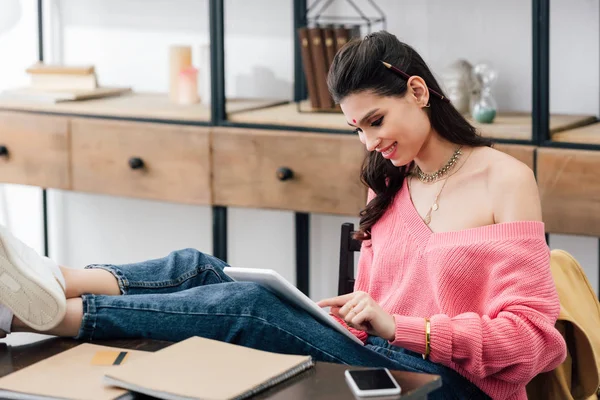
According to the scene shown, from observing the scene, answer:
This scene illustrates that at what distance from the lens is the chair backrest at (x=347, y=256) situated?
2062 mm

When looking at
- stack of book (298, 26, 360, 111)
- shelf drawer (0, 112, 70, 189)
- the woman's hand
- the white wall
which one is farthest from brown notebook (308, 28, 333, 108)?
the woman's hand

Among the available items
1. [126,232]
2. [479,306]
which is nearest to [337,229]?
[126,232]

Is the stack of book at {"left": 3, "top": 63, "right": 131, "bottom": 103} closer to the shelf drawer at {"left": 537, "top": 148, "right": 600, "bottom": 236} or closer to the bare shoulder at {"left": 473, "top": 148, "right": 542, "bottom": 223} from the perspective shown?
the shelf drawer at {"left": 537, "top": 148, "right": 600, "bottom": 236}

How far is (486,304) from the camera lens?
5.48ft

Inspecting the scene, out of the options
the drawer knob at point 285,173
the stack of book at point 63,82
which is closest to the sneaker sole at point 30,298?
the drawer knob at point 285,173

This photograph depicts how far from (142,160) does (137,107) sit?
179 millimetres

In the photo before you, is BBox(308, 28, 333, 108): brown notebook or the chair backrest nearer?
the chair backrest

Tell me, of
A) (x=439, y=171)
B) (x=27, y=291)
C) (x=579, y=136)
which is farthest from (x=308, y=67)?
(x=27, y=291)

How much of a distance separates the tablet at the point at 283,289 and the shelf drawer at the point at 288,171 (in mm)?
1146

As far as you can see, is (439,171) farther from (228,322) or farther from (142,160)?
(142,160)

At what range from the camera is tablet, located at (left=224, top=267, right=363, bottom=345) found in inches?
58.5

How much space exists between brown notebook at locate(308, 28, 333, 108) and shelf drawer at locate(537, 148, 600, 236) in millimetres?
692

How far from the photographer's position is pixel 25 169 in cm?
320

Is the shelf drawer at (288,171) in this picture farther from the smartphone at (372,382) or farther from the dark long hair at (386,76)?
the smartphone at (372,382)
